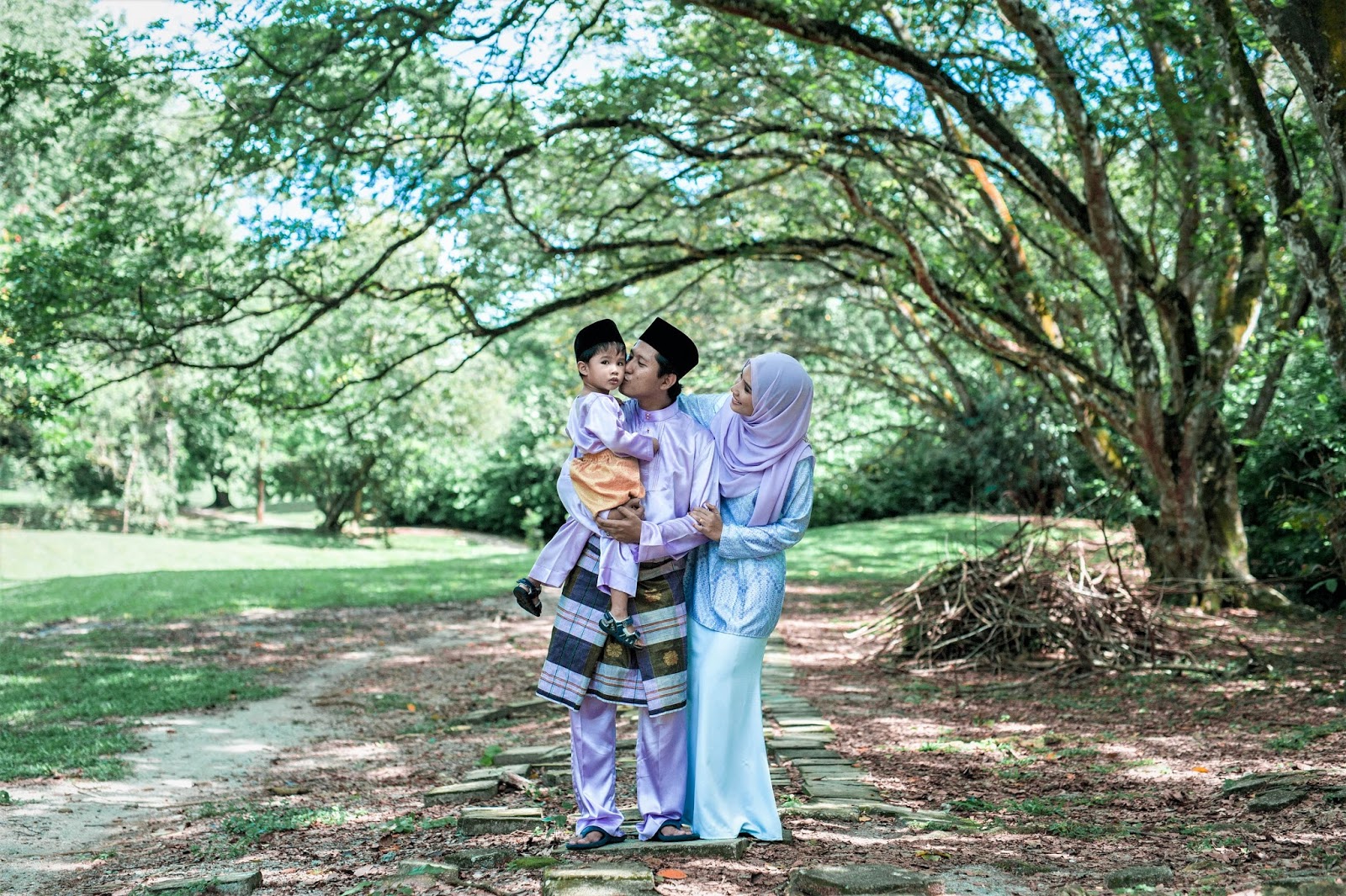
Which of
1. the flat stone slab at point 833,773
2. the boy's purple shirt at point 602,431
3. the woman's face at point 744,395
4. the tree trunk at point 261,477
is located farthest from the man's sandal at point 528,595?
the tree trunk at point 261,477

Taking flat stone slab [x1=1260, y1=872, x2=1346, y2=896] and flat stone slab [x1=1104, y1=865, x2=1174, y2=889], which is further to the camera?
flat stone slab [x1=1104, y1=865, x2=1174, y2=889]

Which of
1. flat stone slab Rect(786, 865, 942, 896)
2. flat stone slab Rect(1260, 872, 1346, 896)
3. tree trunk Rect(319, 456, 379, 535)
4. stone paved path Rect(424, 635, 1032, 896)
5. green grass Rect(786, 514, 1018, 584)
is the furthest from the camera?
tree trunk Rect(319, 456, 379, 535)

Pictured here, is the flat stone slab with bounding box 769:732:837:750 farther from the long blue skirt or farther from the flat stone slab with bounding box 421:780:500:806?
the long blue skirt

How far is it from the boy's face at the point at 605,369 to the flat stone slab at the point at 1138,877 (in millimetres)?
2301

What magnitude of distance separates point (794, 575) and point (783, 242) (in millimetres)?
7617

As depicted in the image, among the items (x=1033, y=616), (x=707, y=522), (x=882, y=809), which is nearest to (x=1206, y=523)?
(x=1033, y=616)

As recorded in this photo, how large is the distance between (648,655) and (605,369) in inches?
40.8

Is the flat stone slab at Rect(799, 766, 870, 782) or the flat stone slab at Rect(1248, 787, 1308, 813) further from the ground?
the flat stone slab at Rect(1248, 787, 1308, 813)

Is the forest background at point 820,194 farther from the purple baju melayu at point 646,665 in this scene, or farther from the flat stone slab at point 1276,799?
the purple baju melayu at point 646,665

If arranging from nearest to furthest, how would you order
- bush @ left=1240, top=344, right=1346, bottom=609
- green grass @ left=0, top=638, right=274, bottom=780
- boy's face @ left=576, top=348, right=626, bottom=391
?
boy's face @ left=576, top=348, right=626, bottom=391 < green grass @ left=0, top=638, right=274, bottom=780 < bush @ left=1240, top=344, right=1346, bottom=609

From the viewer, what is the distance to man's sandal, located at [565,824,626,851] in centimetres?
418

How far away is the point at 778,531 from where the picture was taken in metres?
4.25

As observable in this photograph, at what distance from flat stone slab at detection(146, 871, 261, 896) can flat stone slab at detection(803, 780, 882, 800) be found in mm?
2373

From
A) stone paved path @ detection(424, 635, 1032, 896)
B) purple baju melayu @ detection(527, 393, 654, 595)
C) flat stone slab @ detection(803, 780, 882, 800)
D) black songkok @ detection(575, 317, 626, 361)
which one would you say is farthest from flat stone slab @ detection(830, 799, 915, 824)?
black songkok @ detection(575, 317, 626, 361)
